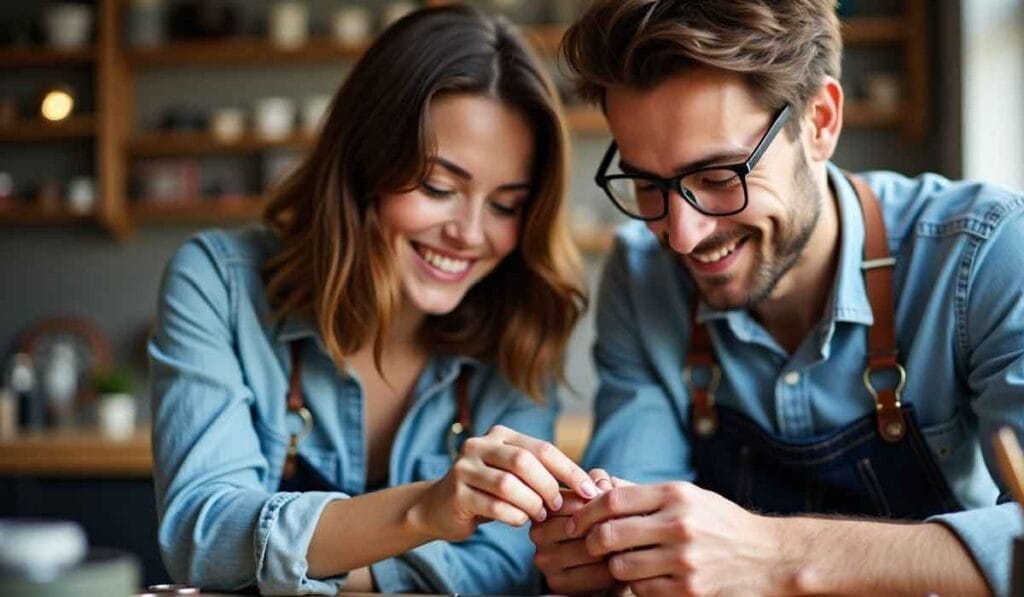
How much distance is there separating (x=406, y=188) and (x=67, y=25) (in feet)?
11.1

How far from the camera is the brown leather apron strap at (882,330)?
6.03 feet

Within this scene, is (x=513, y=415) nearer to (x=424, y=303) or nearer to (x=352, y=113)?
(x=424, y=303)

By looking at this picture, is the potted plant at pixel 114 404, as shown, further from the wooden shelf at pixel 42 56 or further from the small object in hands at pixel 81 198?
the wooden shelf at pixel 42 56

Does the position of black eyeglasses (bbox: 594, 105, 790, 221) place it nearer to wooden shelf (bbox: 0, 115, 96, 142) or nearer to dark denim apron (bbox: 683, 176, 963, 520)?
dark denim apron (bbox: 683, 176, 963, 520)

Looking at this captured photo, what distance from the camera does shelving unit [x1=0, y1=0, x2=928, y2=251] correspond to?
184 inches

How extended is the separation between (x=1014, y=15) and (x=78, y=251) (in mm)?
3452

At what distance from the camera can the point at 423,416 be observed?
207 centimetres

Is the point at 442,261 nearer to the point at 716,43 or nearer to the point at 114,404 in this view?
the point at 716,43

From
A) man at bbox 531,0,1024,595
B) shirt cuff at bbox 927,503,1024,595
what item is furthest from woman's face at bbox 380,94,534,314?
shirt cuff at bbox 927,503,1024,595

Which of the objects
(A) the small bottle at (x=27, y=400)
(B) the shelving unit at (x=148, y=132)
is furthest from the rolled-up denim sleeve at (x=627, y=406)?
(A) the small bottle at (x=27, y=400)

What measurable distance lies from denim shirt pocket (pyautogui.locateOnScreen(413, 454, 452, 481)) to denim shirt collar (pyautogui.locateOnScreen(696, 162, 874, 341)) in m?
0.45

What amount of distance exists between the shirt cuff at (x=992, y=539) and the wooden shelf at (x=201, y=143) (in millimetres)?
3569

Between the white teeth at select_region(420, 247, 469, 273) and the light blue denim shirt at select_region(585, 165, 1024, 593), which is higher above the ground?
the white teeth at select_region(420, 247, 469, 273)

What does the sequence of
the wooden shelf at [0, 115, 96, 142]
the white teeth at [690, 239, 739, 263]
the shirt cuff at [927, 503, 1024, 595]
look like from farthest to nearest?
the wooden shelf at [0, 115, 96, 142] < the white teeth at [690, 239, 739, 263] < the shirt cuff at [927, 503, 1024, 595]
